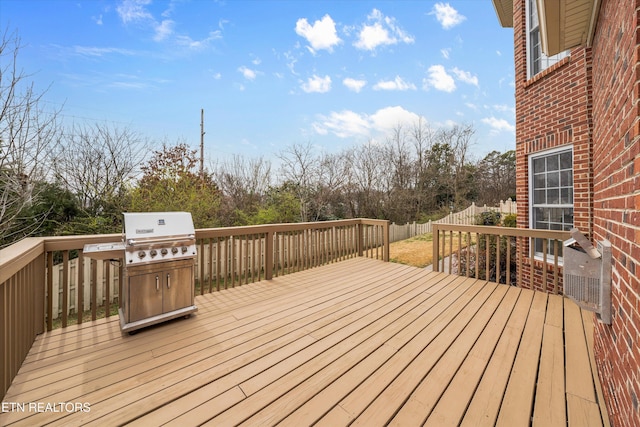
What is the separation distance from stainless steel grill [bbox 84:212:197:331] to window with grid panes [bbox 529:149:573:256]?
5446mm

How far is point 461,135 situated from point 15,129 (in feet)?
60.5

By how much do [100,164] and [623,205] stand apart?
9.12 m

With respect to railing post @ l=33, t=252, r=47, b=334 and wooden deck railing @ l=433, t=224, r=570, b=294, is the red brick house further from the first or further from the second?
railing post @ l=33, t=252, r=47, b=334

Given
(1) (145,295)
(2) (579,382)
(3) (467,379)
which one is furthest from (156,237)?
(2) (579,382)

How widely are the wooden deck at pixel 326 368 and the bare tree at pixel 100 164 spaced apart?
458 cm

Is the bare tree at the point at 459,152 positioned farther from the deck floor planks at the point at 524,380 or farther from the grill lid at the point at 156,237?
the grill lid at the point at 156,237

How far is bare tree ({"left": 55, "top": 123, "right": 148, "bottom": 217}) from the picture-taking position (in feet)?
20.1

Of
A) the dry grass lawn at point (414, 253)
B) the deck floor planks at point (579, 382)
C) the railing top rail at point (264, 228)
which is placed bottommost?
the dry grass lawn at point (414, 253)

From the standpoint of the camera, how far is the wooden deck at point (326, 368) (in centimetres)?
155

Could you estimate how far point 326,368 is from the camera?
1975 mm

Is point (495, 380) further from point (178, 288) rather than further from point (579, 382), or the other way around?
point (178, 288)

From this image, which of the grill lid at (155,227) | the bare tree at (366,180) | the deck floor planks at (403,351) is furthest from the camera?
the bare tree at (366,180)

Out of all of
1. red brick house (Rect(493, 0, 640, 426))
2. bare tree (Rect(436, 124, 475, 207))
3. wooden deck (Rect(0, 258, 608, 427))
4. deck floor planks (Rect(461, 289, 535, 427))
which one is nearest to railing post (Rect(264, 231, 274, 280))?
wooden deck (Rect(0, 258, 608, 427))

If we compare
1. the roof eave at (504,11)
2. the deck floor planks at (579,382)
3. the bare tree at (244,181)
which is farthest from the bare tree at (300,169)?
the deck floor planks at (579,382)
